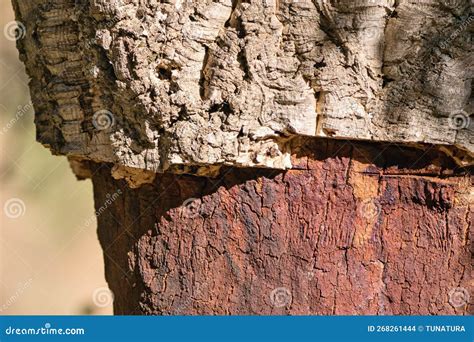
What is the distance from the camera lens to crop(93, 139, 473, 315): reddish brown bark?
2.02 meters

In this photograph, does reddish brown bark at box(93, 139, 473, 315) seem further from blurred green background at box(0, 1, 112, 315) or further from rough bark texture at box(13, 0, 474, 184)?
blurred green background at box(0, 1, 112, 315)

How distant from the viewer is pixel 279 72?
187 centimetres

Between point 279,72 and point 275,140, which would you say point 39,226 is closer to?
point 275,140

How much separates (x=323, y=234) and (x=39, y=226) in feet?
17.9

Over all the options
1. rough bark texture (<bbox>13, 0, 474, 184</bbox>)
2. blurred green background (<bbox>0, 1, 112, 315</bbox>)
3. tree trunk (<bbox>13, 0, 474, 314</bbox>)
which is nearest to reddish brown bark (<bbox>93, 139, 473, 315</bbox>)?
tree trunk (<bbox>13, 0, 474, 314</bbox>)

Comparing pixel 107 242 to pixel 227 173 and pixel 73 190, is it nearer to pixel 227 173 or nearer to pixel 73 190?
pixel 227 173

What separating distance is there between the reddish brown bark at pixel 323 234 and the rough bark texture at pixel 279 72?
12cm

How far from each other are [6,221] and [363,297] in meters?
5.57

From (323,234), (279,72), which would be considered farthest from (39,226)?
(279,72)

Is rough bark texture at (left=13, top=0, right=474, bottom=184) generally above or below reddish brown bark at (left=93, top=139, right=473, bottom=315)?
above

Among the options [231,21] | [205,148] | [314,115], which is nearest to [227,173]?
[205,148]

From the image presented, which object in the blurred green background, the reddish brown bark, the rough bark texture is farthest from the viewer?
the blurred green background

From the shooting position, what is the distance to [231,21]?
189 cm

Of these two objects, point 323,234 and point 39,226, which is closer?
point 323,234
